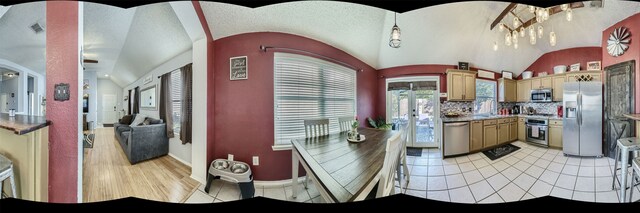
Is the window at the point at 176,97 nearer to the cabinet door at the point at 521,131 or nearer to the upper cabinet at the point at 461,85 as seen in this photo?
the upper cabinet at the point at 461,85

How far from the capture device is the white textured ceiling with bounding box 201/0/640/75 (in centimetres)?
65

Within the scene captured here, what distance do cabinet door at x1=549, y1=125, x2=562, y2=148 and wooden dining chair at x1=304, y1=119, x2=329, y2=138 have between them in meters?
0.90

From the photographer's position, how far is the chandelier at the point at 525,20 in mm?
703

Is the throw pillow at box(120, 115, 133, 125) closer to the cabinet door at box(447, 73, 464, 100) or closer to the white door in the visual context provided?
the white door

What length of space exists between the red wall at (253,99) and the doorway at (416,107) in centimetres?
10

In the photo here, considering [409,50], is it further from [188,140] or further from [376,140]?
[188,140]

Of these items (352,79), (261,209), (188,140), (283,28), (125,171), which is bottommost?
(261,209)

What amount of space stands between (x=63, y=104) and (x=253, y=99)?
0.81 m

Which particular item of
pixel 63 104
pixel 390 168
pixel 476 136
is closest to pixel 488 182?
pixel 476 136

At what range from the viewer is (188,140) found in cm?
80

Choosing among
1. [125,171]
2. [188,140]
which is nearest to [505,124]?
[188,140]

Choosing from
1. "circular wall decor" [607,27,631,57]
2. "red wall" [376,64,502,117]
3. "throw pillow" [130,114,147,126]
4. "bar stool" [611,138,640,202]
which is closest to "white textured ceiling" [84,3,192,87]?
"throw pillow" [130,114,147,126]

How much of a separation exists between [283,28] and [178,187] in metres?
0.69

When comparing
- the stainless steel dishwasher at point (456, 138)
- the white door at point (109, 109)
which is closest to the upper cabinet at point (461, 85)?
the stainless steel dishwasher at point (456, 138)
